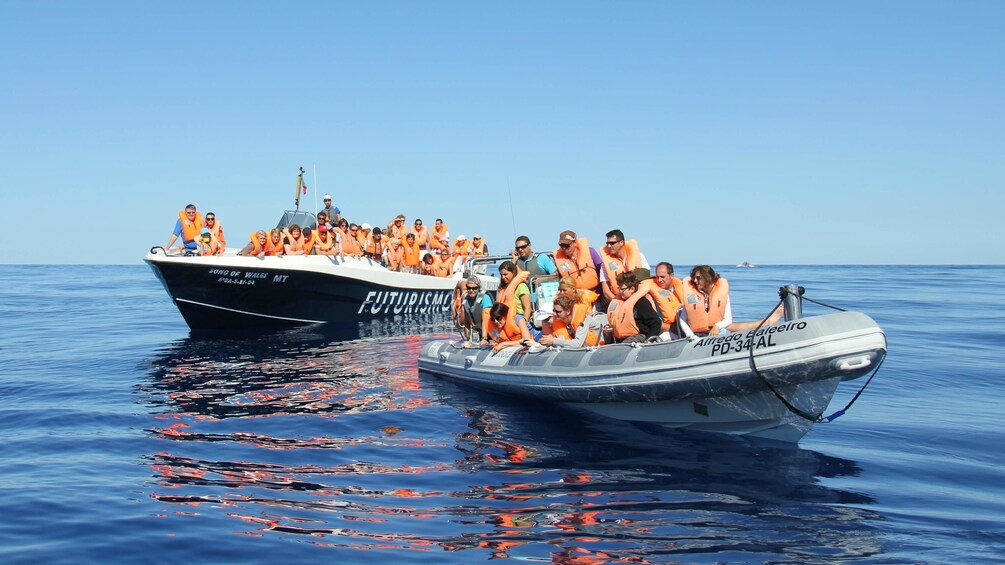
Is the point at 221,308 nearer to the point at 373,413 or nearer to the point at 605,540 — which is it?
the point at 373,413

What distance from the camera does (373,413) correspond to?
33.0 feet

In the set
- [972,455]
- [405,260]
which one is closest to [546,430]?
[972,455]

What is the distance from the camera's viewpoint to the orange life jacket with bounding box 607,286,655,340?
30.3 ft

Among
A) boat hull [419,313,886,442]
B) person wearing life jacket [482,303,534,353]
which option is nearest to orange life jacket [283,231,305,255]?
person wearing life jacket [482,303,534,353]

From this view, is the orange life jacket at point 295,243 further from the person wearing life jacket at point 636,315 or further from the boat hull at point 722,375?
the person wearing life jacket at point 636,315

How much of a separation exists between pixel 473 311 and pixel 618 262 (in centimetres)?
299

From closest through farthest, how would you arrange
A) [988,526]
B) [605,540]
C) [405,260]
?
[605,540]
[988,526]
[405,260]

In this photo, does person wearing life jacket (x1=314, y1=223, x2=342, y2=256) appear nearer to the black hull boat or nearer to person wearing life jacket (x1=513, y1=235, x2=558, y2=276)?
the black hull boat

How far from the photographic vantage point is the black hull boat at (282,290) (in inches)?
680

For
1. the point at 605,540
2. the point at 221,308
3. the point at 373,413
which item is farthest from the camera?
the point at 221,308

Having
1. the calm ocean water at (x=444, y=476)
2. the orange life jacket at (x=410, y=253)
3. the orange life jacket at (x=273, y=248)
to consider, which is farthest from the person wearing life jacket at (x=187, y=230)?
the orange life jacket at (x=410, y=253)

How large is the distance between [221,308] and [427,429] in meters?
10.6

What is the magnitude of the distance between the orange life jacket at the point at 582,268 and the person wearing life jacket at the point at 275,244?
10.0m

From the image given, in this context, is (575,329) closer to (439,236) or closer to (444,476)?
(444,476)
